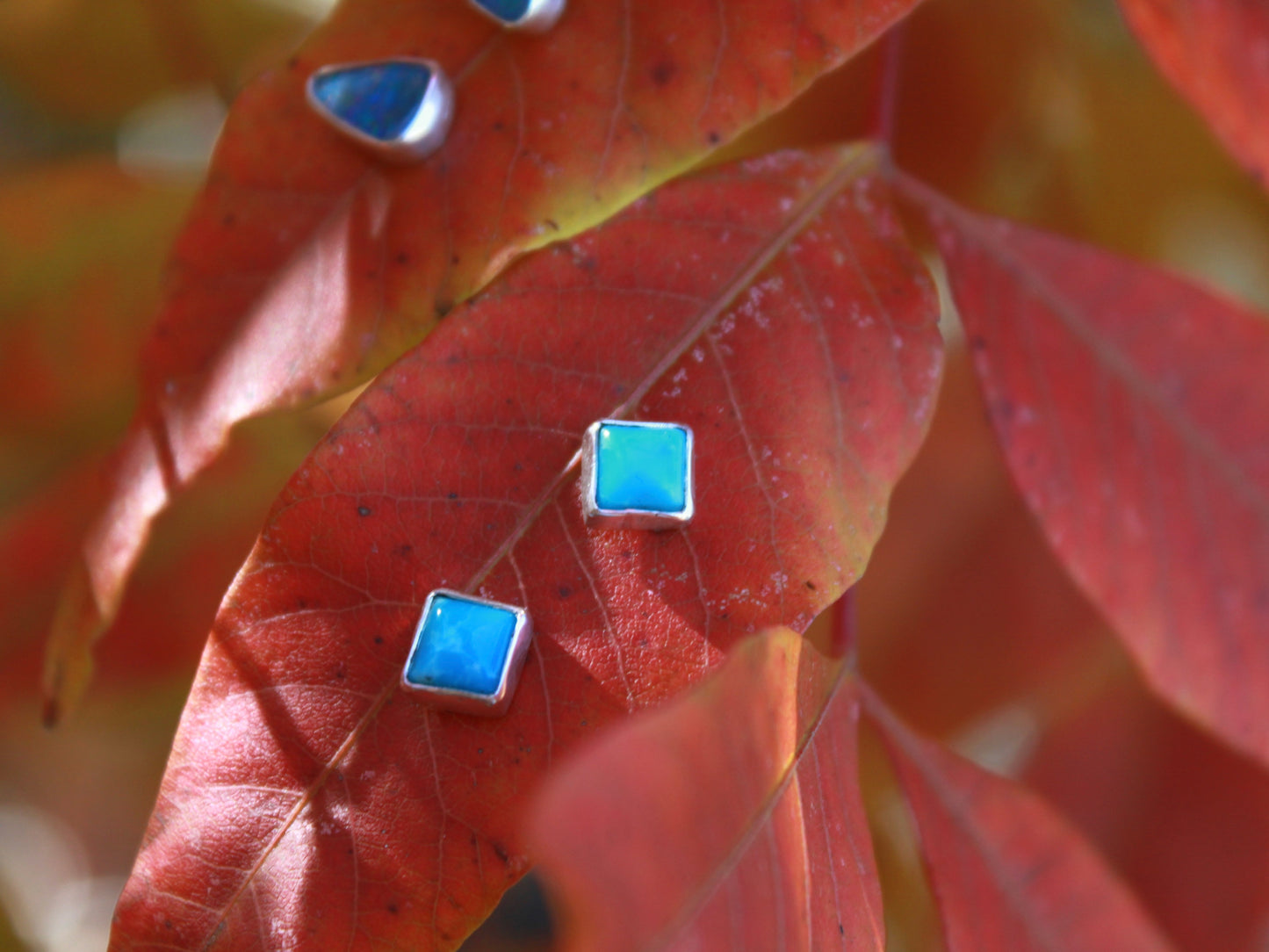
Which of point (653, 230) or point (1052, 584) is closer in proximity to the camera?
point (653, 230)

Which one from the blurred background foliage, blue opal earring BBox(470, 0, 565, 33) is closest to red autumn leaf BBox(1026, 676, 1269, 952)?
the blurred background foliage

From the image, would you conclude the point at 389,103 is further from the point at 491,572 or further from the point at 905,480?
the point at 905,480

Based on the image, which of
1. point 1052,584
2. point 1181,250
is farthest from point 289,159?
point 1181,250

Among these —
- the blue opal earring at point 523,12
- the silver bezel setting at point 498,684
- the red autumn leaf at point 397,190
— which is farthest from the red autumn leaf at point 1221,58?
the silver bezel setting at point 498,684

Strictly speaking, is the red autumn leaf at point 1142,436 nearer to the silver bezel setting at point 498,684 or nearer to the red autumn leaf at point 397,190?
the red autumn leaf at point 397,190

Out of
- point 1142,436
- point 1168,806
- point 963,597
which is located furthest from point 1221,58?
point 1168,806

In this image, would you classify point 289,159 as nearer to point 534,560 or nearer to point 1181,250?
point 534,560
